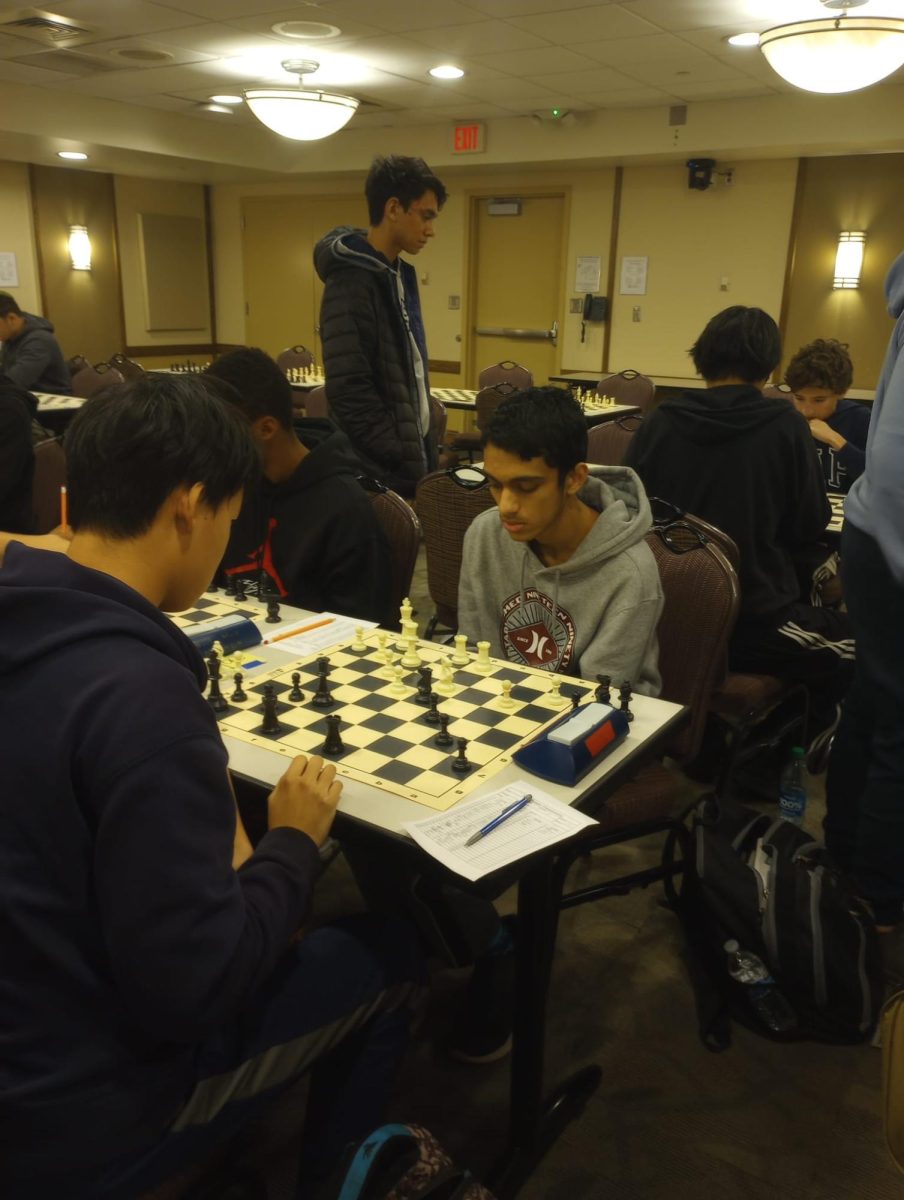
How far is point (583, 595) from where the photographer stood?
76.4 inches

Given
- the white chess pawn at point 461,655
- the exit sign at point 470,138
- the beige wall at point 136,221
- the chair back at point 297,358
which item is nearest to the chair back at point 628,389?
the exit sign at point 470,138

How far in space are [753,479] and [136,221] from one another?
338 inches

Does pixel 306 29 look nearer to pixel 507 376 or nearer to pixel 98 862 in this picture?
pixel 507 376

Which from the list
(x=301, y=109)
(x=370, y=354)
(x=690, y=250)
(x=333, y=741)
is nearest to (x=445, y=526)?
(x=370, y=354)

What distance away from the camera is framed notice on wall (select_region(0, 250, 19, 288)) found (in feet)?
27.2

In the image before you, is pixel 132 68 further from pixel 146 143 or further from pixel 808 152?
pixel 808 152

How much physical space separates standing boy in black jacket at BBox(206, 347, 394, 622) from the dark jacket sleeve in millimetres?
665

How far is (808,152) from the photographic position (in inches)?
259

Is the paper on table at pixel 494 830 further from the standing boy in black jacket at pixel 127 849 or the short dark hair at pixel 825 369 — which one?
the short dark hair at pixel 825 369

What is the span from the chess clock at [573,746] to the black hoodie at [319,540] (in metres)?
0.89

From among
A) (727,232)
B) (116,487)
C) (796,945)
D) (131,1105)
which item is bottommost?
(796,945)

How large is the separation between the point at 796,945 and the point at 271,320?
30.4 feet

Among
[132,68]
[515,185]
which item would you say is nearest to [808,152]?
[515,185]

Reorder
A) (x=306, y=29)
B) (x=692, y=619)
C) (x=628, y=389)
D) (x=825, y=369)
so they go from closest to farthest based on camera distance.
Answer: (x=692, y=619) < (x=825, y=369) < (x=306, y=29) < (x=628, y=389)
